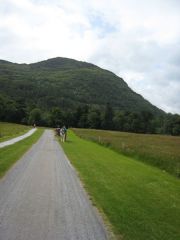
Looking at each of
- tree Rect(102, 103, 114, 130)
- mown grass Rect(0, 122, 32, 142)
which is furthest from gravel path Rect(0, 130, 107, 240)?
tree Rect(102, 103, 114, 130)

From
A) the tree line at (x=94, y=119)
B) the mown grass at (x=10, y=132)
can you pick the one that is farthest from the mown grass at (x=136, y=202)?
the tree line at (x=94, y=119)

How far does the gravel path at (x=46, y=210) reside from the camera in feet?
24.9

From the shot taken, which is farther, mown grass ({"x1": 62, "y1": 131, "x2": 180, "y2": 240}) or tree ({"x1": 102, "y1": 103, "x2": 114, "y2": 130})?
tree ({"x1": 102, "y1": 103, "x2": 114, "y2": 130})

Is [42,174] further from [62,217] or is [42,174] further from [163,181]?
[62,217]

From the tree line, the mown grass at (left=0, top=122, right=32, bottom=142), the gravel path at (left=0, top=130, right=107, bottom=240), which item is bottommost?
the gravel path at (left=0, top=130, right=107, bottom=240)

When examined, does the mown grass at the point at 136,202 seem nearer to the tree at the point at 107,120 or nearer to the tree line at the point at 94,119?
the tree line at the point at 94,119

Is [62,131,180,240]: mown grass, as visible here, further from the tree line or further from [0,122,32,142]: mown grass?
the tree line

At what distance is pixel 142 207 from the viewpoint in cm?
1074

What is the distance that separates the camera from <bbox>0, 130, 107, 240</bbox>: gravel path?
299 inches

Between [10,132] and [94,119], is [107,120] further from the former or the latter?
[10,132]

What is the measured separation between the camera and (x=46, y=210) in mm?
9656

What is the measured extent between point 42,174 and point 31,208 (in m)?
7.15

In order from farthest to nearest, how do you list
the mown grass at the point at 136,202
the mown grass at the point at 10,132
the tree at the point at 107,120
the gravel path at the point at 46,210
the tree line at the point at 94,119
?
the tree at the point at 107,120
the tree line at the point at 94,119
the mown grass at the point at 10,132
the mown grass at the point at 136,202
the gravel path at the point at 46,210

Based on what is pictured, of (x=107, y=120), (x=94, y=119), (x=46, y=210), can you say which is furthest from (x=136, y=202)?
(x=107, y=120)
